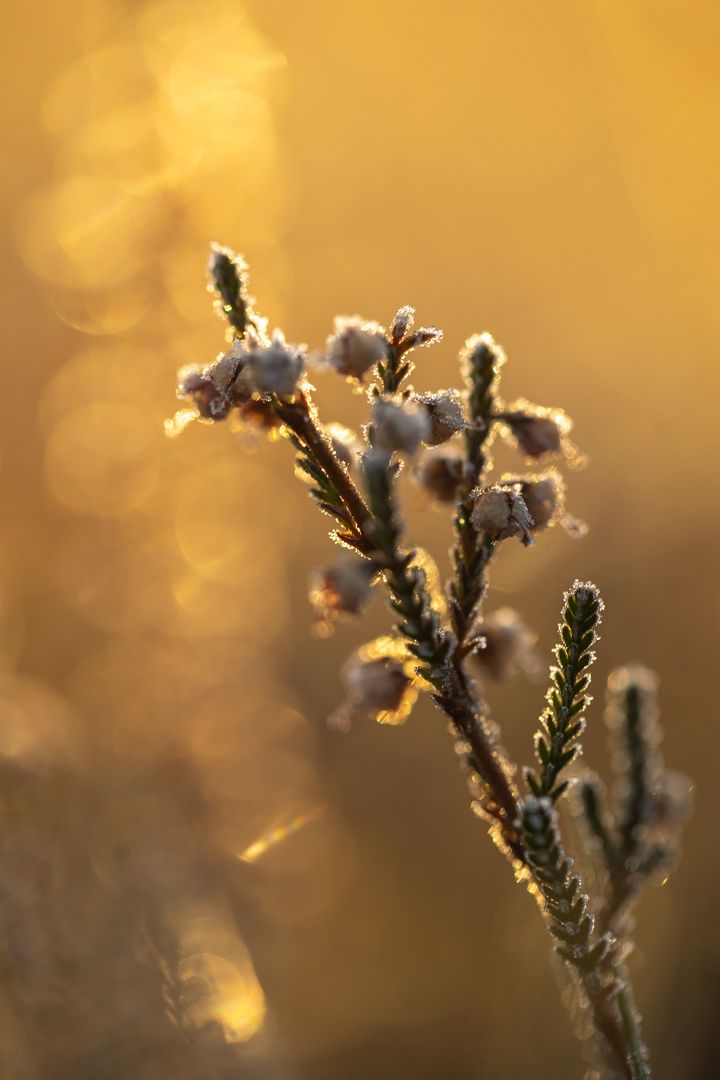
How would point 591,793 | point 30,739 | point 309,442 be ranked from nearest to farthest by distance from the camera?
point 309,442, point 591,793, point 30,739

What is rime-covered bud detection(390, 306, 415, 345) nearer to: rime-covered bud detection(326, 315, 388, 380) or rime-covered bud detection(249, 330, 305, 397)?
rime-covered bud detection(326, 315, 388, 380)

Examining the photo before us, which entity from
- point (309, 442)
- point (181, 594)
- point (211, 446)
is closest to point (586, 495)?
point (211, 446)

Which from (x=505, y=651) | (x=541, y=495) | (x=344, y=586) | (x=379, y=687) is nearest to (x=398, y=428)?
(x=344, y=586)

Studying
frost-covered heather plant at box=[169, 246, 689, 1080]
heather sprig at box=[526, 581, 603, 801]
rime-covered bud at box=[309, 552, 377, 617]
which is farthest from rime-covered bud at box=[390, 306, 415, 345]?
heather sprig at box=[526, 581, 603, 801]

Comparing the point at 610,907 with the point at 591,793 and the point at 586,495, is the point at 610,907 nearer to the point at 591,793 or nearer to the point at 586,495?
the point at 591,793

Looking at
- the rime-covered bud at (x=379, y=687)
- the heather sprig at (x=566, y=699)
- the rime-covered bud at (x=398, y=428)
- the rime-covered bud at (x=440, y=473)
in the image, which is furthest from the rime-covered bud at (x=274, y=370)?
the heather sprig at (x=566, y=699)

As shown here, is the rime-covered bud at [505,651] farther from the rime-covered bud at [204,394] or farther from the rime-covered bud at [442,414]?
the rime-covered bud at [204,394]
